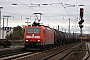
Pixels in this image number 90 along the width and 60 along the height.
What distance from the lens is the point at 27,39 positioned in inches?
1320

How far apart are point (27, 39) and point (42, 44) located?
209 cm

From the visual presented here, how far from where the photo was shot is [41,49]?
114ft

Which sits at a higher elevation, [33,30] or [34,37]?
[33,30]

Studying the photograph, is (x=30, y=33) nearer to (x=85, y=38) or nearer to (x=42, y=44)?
(x=42, y=44)

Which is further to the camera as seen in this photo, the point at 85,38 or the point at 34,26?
the point at 85,38

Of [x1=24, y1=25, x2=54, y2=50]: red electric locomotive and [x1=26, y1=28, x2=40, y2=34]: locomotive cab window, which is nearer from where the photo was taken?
[x1=24, y1=25, x2=54, y2=50]: red electric locomotive

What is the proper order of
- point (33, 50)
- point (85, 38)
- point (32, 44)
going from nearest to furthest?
point (32, 44)
point (33, 50)
point (85, 38)

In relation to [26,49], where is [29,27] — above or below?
above

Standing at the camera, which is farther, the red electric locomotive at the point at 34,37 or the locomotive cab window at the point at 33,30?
the locomotive cab window at the point at 33,30

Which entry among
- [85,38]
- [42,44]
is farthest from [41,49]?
[85,38]

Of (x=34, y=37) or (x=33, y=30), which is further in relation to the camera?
(x=33, y=30)

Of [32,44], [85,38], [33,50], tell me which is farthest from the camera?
[85,38]

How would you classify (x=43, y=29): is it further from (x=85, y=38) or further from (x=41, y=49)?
(x=85, y=38)

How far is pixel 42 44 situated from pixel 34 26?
2.74 metres
